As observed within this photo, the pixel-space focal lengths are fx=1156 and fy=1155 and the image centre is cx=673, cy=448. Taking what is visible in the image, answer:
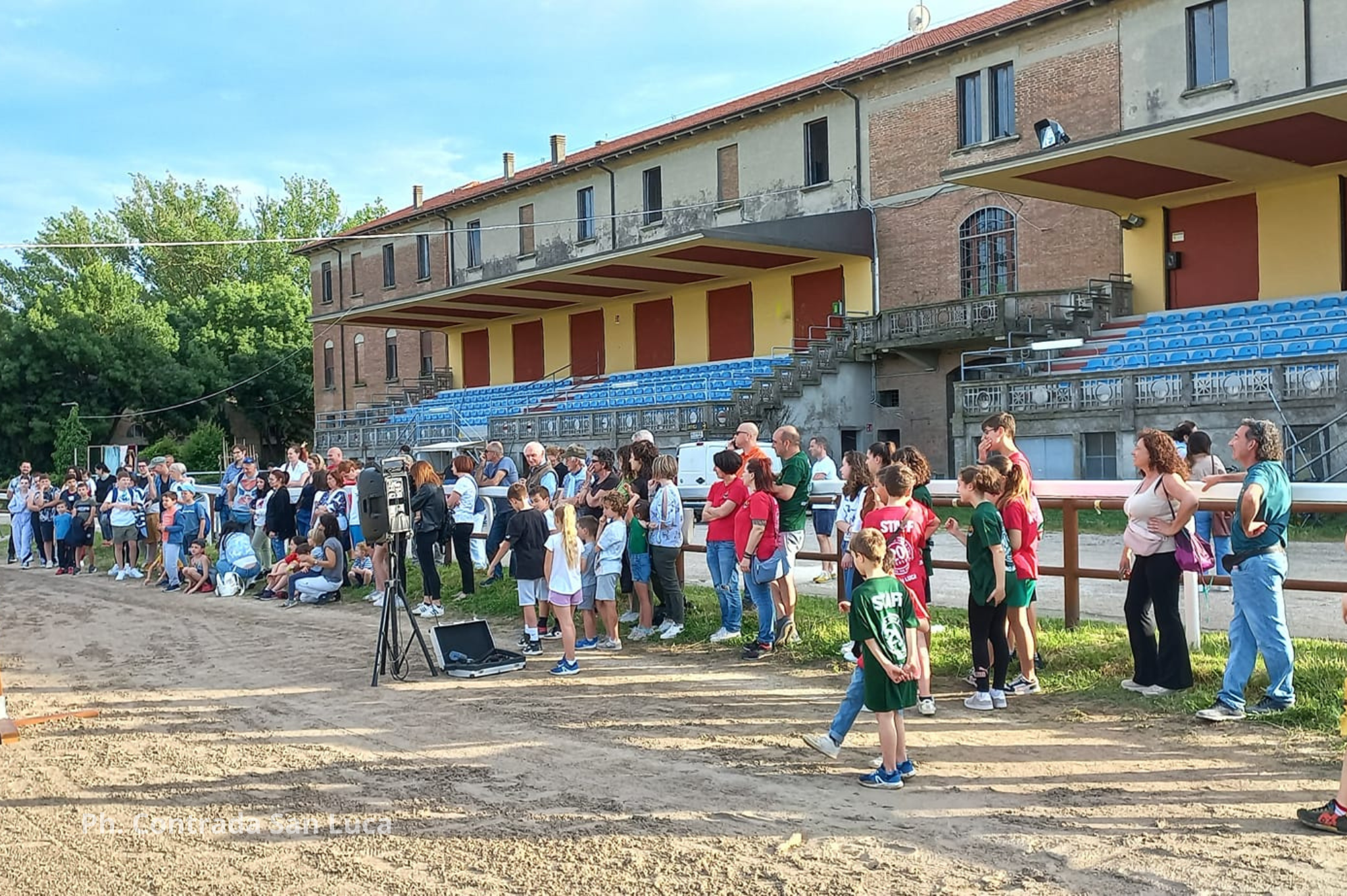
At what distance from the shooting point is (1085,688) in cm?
816

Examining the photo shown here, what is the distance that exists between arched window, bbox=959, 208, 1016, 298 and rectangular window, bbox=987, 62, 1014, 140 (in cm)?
200

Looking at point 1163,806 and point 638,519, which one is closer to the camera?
point 1163,806

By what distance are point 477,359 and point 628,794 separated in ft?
142

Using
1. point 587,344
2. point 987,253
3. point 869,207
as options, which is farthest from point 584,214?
point 987,253

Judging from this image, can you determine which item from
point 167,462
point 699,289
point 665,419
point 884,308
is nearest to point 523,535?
point 167,462

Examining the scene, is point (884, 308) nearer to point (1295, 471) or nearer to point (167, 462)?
point (1295, 471)

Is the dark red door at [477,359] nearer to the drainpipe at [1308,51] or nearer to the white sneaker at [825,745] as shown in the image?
the drainpipe at [1308,51]

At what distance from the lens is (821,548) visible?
13602 millimetres

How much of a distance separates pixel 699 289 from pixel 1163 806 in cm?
3226

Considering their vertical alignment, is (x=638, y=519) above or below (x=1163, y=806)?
above

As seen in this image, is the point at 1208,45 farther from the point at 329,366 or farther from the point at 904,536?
the point at 329,366

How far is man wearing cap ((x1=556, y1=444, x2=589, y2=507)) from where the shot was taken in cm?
1252

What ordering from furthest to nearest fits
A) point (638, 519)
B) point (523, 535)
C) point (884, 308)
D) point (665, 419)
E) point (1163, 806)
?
point (884, 308) → point (665, 419) → point (638, 519) → point (523, 535) → point (1163, 806)

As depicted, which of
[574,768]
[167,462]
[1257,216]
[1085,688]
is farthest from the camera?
[1257,216]
